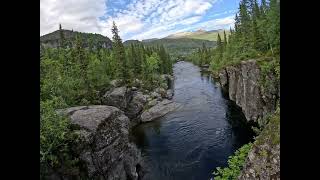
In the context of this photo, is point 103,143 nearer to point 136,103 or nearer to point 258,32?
point 136,103

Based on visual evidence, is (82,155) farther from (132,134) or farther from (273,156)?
(132,134)

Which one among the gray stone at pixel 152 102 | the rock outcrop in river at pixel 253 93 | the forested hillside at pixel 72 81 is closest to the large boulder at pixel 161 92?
the forested hillside at pixel 72 81

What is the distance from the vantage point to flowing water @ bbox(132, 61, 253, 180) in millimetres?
31750

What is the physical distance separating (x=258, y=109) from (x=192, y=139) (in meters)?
10.9

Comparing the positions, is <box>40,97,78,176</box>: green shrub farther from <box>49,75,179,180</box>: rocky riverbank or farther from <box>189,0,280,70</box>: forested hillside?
<box>189,0,280,70</box>: forested hillside

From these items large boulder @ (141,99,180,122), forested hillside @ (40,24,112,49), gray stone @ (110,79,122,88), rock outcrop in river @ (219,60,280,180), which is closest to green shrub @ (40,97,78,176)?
forested hillside @ (40,24,112,49)

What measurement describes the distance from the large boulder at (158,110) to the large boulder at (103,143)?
20.9 metres

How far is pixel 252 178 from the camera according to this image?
12367 millimetres

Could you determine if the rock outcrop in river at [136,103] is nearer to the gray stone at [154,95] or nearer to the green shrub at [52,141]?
the gray stone at [154,95]

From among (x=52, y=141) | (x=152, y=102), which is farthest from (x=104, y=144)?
(x=152, y=102)

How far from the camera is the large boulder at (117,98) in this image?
5312 centimetres
